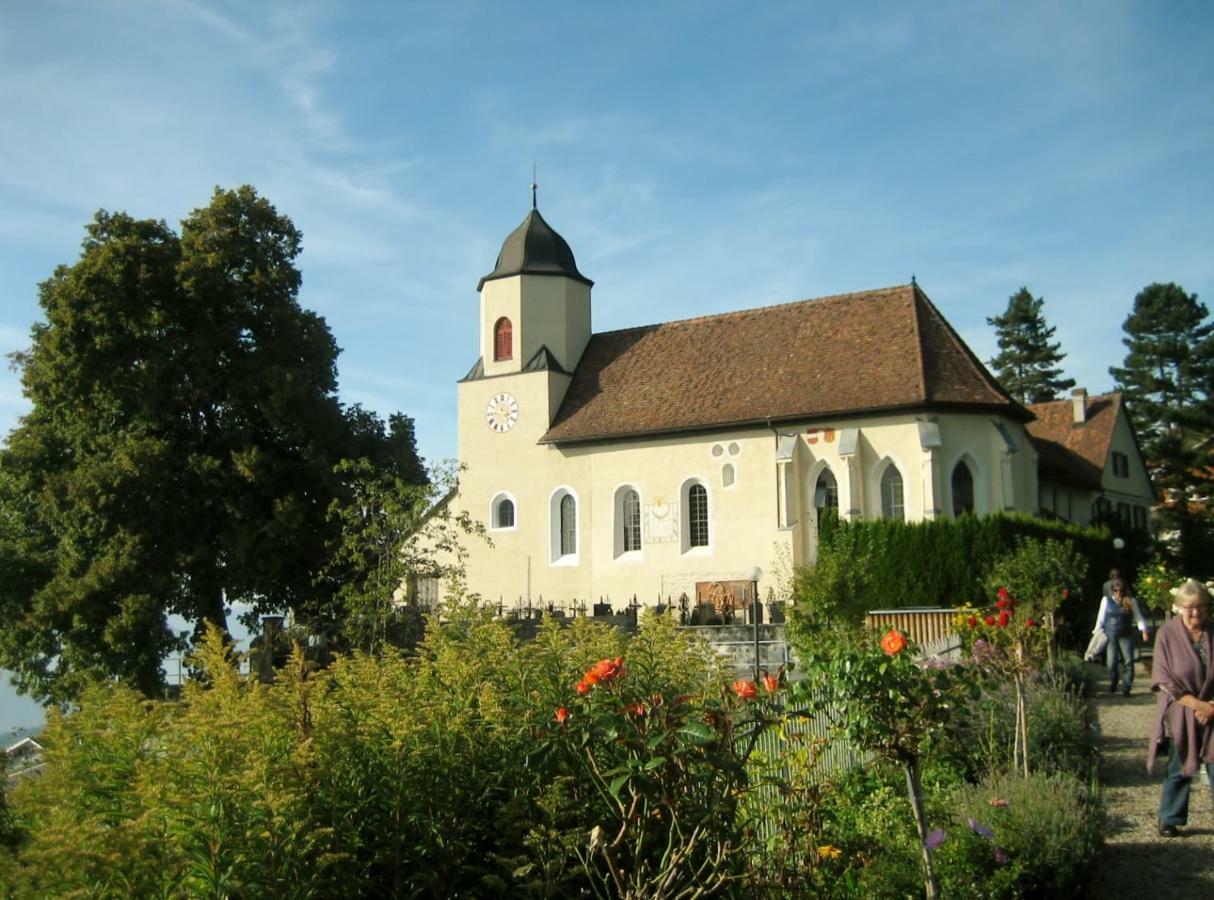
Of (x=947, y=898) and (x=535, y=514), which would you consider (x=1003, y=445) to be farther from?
(x=947, y=898)

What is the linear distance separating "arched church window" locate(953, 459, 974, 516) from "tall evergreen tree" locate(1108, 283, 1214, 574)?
86.6 feet

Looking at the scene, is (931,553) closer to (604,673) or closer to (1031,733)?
(1031,733)

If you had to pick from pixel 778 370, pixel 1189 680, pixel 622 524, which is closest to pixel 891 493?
pixel 778 370

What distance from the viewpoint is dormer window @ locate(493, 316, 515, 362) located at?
1490 inches

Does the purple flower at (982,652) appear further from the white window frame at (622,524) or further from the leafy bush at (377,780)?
the white window frame at (622,524)

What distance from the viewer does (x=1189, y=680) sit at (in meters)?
8.48

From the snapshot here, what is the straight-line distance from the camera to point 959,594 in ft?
88.1

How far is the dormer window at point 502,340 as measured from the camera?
37.8 metres

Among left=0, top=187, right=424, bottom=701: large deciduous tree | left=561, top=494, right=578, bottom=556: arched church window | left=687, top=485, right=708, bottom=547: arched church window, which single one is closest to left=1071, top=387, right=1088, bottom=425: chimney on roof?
left=687, top=485, right=708, bottom=547: arched church window

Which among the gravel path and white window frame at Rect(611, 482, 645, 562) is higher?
white window frame at Rect(611, 482, 645, 562)

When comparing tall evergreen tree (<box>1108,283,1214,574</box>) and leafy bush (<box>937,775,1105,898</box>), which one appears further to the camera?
tall evergreen tree (<box>1108,283,1214,574</box>)

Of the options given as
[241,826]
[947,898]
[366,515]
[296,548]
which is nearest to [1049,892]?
[947,898]

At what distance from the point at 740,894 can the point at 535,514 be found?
30.1 m

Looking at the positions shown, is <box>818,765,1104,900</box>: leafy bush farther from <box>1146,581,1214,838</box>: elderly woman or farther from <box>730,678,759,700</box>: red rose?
<box>730,678,759,700</box>: red rose
